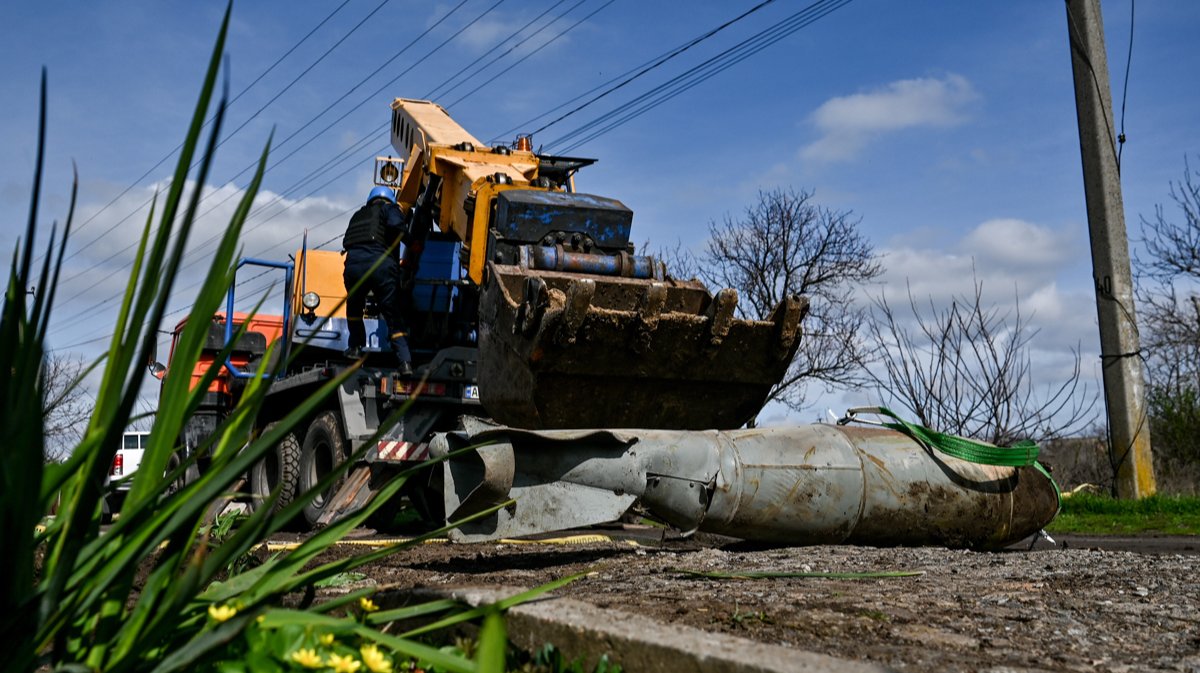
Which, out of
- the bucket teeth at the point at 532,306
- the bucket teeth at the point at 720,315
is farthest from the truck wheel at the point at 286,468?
the bucket teeth at the point at 720,315

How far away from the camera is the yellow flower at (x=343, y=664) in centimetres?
175

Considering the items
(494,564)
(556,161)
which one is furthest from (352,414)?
(494,564)

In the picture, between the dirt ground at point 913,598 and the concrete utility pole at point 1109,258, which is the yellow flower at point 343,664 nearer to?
the dirt ground at point 913,598

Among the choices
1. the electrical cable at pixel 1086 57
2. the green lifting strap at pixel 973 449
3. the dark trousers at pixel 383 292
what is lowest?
the green lifting strap at pixel 973 449

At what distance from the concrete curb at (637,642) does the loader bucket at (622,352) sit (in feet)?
12.2

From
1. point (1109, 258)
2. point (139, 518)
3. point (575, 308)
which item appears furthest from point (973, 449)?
point (1109, 258)

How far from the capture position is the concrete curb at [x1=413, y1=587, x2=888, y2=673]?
194 cm

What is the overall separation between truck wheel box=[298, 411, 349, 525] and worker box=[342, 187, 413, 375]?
0.82 metres

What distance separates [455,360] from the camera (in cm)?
860

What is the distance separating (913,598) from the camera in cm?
333

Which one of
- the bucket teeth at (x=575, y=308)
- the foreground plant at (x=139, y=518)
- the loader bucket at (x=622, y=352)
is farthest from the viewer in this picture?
the loader bucket at (x=622, y=352)

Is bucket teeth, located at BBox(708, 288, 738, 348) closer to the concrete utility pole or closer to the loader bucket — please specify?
the loader bucket

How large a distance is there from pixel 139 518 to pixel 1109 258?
31.8 ft

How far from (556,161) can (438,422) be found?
2328 millimetres
